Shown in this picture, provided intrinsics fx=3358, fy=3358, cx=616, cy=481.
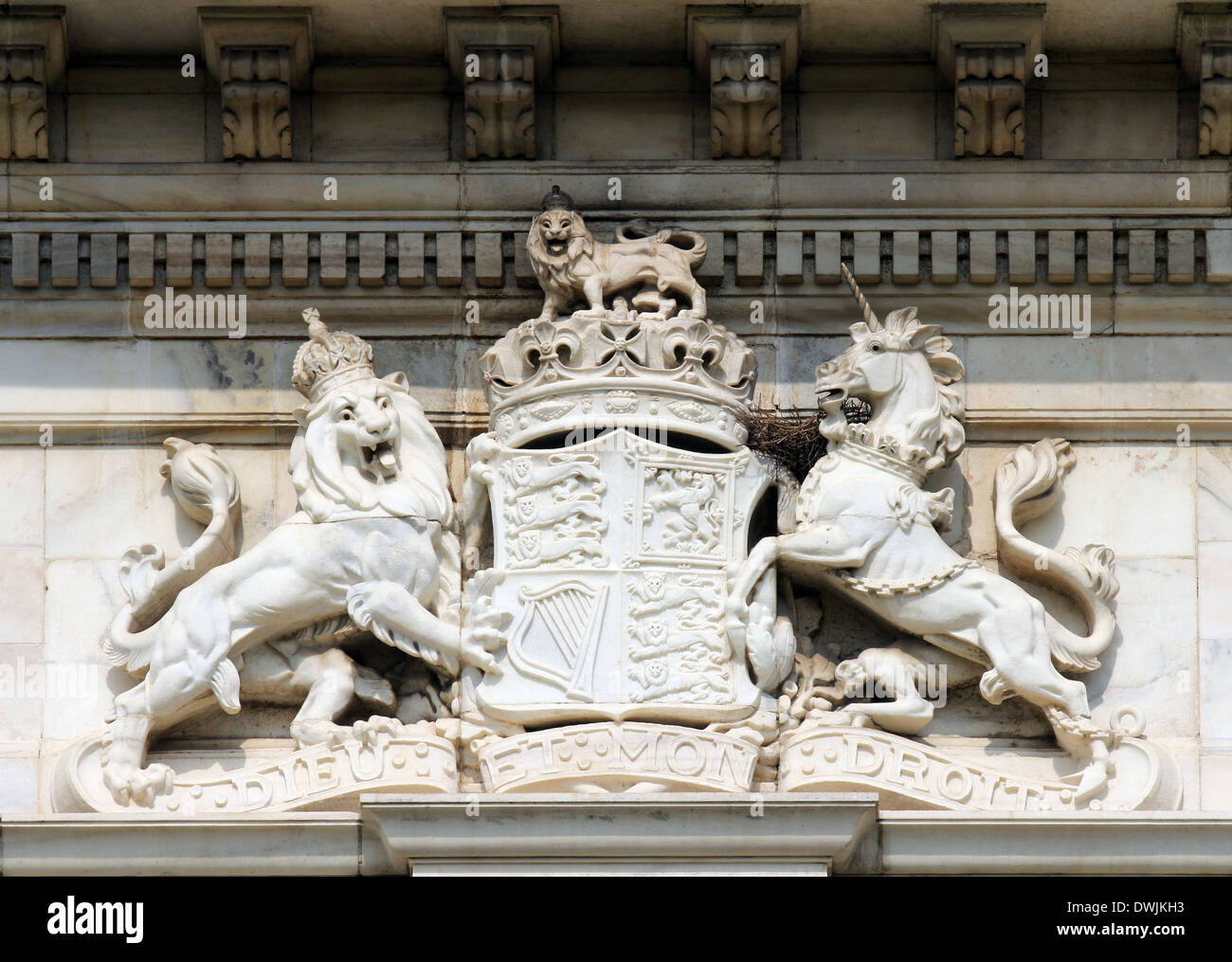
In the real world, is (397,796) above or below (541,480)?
below

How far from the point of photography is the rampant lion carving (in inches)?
478

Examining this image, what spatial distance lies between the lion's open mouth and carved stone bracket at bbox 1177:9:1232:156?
11.1ft

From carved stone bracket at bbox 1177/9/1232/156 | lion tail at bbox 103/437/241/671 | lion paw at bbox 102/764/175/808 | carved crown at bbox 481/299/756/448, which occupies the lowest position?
lion paw at bbox 102/764/175/808

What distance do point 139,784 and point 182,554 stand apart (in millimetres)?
972

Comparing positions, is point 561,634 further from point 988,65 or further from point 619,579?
point 988,65

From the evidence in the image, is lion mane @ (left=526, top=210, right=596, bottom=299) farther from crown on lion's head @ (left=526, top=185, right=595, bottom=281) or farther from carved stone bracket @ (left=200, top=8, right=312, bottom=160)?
carved stone bracket @ (left=200, top=8, right=312, bottom=160)

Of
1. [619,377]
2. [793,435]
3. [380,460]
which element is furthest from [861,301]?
[380,460]

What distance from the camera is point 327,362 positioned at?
12508 mm

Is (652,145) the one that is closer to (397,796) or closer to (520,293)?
(520,293)

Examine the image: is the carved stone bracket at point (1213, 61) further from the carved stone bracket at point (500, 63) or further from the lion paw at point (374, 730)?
the lion paw at point (374, 730)

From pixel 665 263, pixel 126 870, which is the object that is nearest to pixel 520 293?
pixel 665 263

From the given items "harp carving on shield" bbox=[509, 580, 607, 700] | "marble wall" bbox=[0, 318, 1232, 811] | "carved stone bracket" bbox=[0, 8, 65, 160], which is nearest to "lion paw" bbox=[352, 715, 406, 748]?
"harp carving on shield" bbox=[509, 580, 607, 700]

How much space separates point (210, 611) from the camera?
40.1ft
